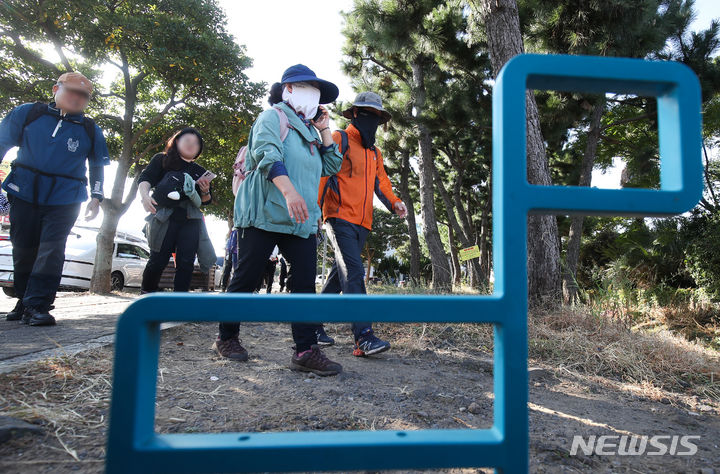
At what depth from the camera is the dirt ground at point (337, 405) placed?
1344 millimetres

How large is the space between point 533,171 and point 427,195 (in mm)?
3888

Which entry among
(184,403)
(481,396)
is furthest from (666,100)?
(184,403)

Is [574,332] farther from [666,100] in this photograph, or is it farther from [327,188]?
[666,100]

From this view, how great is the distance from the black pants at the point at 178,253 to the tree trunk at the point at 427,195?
437 centimetres

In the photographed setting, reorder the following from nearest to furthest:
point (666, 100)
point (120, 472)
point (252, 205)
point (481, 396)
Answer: point (120, 472) < point (666, 100) < point (481, 396) < point (252, 205)

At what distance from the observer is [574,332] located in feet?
10.1

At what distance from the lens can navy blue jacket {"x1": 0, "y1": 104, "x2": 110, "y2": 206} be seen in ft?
9.86

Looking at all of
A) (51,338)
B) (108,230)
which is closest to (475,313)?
(51,338)

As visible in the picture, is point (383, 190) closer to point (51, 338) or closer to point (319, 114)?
point (319, 114)

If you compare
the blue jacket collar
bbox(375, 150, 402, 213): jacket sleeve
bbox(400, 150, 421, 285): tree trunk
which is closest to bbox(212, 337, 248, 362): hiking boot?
bbox(375, 150, 402, 213): jacket sleeve

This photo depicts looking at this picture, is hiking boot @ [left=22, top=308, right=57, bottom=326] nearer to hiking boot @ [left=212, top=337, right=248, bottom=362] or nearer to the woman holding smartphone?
the woman holding smartphone

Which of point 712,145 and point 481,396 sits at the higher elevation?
point 712,145

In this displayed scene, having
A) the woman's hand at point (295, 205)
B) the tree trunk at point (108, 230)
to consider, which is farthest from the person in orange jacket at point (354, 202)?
the tree trunk at point (108, 230)

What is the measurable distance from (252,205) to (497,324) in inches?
71.4
